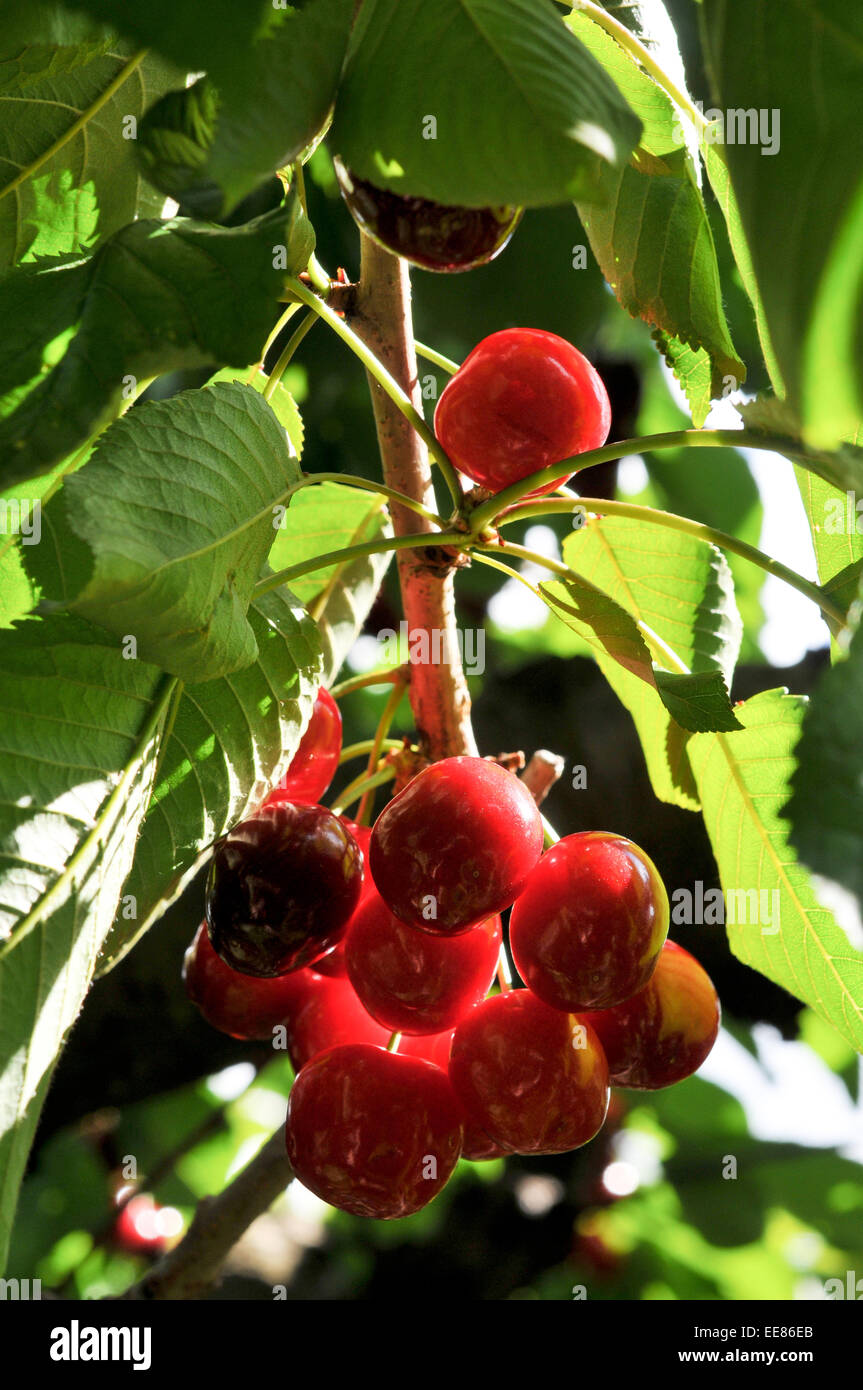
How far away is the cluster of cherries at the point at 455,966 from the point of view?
65 cm

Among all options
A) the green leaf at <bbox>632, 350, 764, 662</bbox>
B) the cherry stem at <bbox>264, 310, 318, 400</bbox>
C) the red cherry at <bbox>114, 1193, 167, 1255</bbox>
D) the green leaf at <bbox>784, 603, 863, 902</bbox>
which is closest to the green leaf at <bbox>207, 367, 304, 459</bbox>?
the cherry stem at <bbox>264, 310, 318, 400</bbox>

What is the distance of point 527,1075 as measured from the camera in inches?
25.7

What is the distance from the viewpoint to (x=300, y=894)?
2.25 ft

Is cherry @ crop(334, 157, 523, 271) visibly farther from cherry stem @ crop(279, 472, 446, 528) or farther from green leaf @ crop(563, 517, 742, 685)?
green leaf @ crop(563, 517, 742, 685)

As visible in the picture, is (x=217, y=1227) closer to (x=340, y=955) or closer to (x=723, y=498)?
(x=340, y=955)

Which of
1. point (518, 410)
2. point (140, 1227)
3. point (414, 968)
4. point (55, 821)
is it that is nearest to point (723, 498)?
point (518, 410)

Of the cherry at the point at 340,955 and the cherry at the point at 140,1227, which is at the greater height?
the cherry at the point at 340,955

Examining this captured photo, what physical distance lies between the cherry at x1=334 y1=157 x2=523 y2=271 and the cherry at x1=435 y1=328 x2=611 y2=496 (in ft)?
0.41

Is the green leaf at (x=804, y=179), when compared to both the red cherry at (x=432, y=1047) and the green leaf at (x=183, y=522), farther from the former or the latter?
the red cherry at (x=432, y=1047)

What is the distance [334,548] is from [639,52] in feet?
1.46

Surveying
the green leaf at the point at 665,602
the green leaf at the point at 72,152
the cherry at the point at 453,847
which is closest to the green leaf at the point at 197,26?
the green leaf at the point at 72,152

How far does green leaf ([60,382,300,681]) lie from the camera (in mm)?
438
